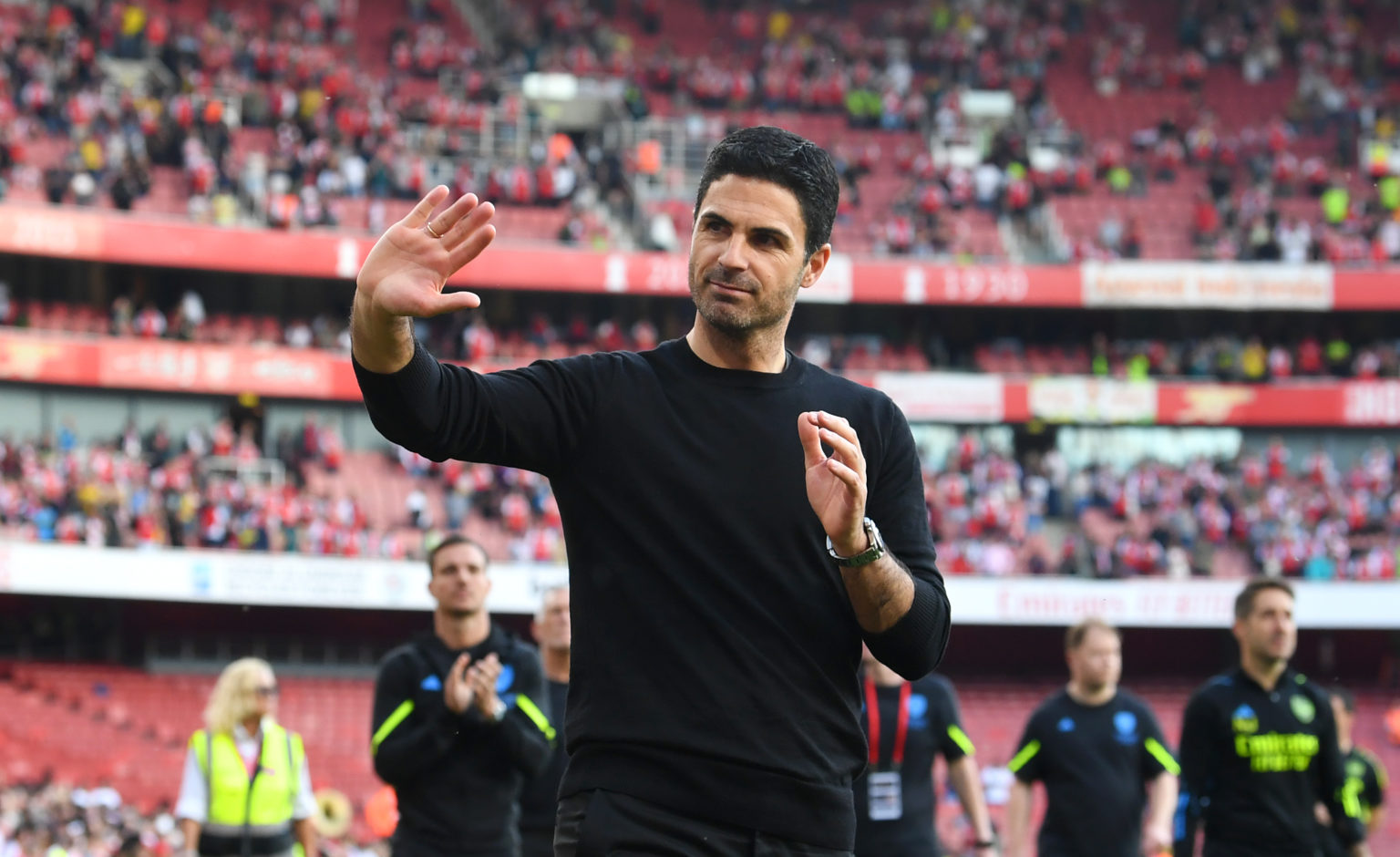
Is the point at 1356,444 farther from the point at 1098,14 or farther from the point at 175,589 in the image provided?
the point at 175,589

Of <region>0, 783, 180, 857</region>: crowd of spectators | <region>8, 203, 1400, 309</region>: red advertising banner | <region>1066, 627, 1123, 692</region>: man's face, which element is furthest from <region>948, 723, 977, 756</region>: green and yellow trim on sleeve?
<region>8, 203, 1400, 309</region>: red advertising banner

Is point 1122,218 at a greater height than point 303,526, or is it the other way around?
point 1122,218

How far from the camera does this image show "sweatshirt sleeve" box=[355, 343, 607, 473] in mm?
3238

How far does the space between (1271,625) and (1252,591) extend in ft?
0.61

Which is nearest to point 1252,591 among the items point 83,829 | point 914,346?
point 83,829

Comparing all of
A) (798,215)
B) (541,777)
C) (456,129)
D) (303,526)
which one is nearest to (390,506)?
(303,526)

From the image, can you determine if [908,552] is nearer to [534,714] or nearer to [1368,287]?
[534,714]

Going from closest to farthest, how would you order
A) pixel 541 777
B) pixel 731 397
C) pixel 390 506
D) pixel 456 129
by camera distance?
pixel 731 397
pixel 541 777
pixel 390 506
pixel 456 129

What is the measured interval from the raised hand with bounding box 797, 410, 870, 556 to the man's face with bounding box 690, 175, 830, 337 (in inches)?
12.8

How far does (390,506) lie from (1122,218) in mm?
18501

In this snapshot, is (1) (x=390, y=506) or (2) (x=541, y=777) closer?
(2) (x=541, y=777)

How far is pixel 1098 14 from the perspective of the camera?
4691 cm

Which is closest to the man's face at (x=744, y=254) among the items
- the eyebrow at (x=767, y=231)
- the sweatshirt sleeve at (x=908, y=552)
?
the eyebrow at (x=767, y=231)

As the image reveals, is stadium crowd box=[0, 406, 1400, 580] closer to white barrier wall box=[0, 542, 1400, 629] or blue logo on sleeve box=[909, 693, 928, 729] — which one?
white barrier wall box=[0, 542, 1400, 629]
